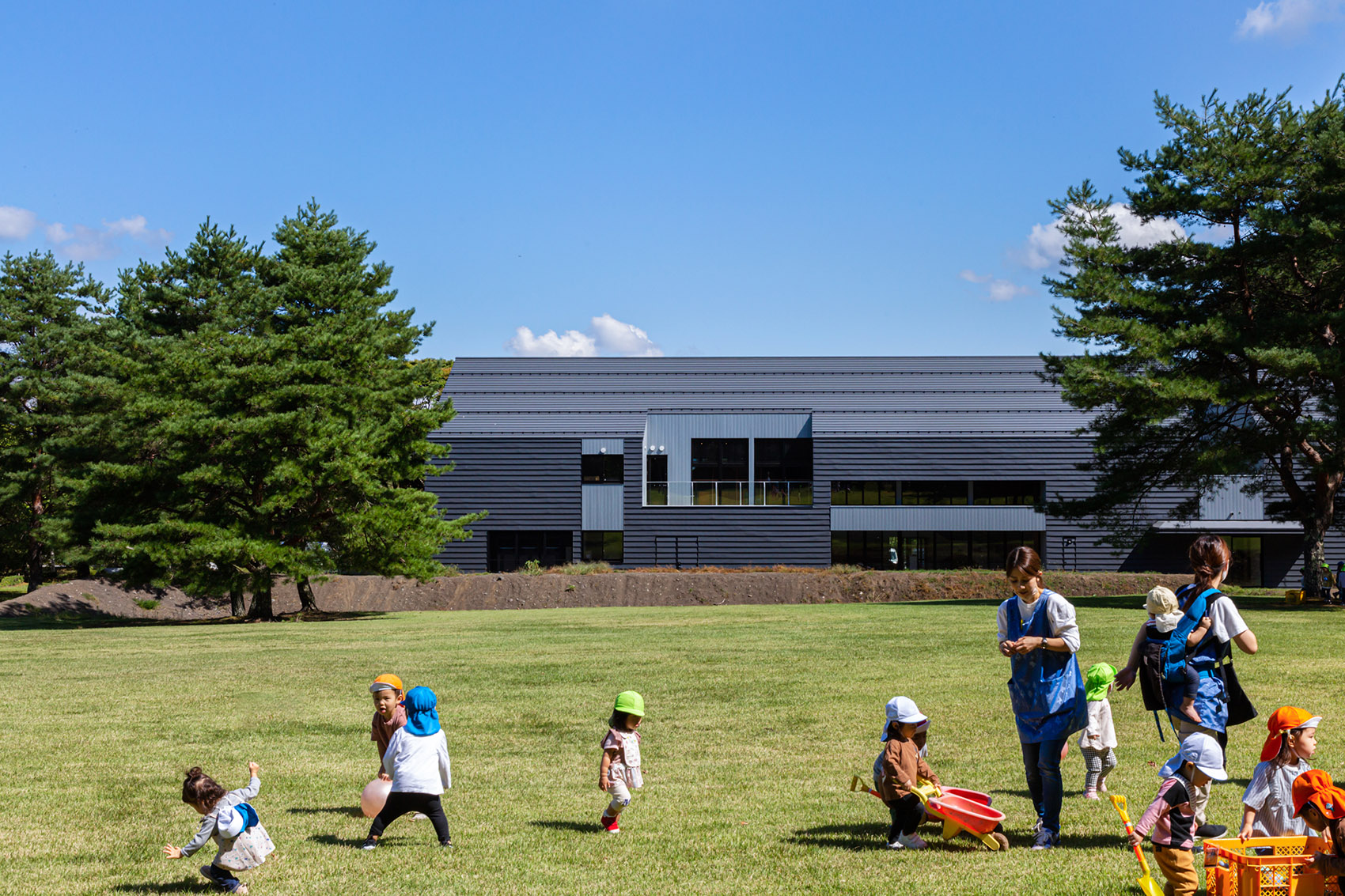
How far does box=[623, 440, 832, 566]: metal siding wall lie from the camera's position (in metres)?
50.4

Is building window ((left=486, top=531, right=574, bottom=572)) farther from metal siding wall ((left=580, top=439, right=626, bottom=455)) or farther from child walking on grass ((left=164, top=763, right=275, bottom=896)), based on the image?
child walking on grass ((left=164, top=763, right=275, bottom=896))

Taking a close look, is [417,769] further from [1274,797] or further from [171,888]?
[1274,797]

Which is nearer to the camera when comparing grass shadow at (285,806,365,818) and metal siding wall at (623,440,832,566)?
grass shadow at (285,806,365,818)

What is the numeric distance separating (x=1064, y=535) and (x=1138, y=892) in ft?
151

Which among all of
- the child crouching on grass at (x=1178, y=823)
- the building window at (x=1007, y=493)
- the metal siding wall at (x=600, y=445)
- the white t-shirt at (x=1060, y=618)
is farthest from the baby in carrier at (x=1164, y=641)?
the building window at (x=1007, y=493)

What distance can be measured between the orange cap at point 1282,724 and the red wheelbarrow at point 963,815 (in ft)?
5.01

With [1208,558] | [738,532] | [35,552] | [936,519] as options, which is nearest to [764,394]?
[738,532]

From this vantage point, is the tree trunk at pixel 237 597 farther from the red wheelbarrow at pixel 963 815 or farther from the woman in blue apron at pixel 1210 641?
the woman in blue apron at pixel 1210 641

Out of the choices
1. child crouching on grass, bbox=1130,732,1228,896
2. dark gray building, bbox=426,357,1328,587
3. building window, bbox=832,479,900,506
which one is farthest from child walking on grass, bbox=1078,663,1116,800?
building window, bbox=832,479,900,506

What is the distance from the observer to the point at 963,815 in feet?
22.3

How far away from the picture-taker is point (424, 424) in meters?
37.2

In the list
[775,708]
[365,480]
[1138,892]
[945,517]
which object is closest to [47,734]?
[775,708]

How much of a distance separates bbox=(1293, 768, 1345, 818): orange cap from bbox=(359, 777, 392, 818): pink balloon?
199 inches

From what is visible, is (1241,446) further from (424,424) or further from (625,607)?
(424,424)
